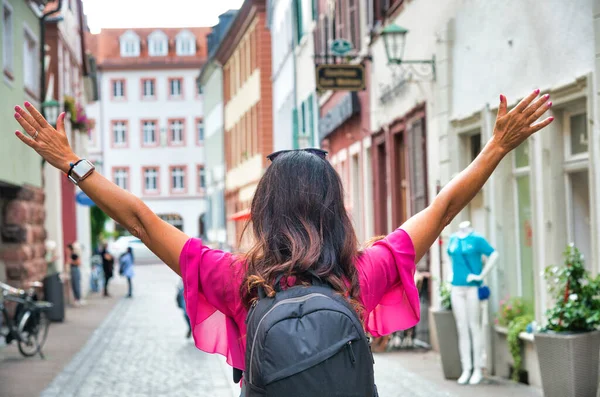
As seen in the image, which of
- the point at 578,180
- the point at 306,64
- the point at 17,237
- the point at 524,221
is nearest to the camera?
the point at 578,180

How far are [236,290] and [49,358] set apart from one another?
13772 millimetres

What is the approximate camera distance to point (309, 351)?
116 inches

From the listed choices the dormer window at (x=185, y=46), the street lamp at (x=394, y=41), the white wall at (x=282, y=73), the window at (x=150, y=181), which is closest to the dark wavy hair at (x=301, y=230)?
the street lamp at (x=394, y=41)

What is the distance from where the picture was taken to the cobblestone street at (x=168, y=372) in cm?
1204

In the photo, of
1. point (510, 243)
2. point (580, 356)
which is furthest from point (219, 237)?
point (580, 356)

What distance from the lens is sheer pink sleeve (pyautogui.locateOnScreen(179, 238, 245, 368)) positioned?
331 centimetres

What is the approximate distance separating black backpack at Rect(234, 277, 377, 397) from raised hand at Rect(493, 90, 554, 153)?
2.51ft

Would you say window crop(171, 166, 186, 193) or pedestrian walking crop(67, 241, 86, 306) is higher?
window crop(171, 166, 186, 193)

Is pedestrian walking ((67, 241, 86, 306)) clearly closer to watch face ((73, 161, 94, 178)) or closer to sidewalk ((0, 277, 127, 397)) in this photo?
sidewalk ((0, 277, 127, 397))

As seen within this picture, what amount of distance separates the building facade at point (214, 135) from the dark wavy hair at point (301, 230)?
5287cm

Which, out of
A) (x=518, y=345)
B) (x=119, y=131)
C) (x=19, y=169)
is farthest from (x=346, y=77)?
(x=119, y=131)

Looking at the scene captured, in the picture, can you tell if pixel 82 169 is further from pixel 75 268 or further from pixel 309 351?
pixel 75 268

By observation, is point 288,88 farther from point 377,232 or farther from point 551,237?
point 551,237

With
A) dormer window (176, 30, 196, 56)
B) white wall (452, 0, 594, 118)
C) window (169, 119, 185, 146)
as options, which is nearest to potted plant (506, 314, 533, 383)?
white wall (452, 0, 594, 118)
